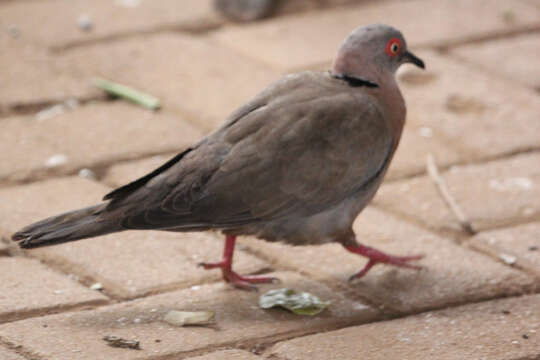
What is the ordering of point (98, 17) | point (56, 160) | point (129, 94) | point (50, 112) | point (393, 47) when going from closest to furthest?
point (393, 47), point (56, 160), point (50, 112), point (129, 94), point (98, 17)

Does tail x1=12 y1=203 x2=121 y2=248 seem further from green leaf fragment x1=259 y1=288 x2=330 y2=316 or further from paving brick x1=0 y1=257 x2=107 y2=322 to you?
green leaf fragment x1=259 y1=288 x2=330 y2=316

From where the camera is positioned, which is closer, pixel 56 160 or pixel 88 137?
pixel 56 160

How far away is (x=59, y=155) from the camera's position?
16.8 ft

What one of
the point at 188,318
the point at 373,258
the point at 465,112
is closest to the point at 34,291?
the point at 188,318

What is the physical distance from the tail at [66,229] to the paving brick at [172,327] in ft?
0.92

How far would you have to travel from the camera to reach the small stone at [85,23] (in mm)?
6699

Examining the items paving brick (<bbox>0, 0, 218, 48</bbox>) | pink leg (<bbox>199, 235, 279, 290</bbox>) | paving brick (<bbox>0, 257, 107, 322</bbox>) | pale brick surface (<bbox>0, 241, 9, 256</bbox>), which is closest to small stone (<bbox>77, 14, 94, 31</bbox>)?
paving brick (<bbox>0, 0, 218, 48</bbox>)

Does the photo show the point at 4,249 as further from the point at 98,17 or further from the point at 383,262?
the point at 98,17

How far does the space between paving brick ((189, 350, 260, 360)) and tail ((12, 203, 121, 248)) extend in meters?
0.57

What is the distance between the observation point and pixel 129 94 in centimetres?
577

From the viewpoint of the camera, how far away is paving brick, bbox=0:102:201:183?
505 cm

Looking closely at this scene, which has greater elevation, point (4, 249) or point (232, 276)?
point (4, 249)

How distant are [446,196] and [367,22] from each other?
7.22ft

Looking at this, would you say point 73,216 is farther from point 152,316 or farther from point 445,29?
point 445,29
